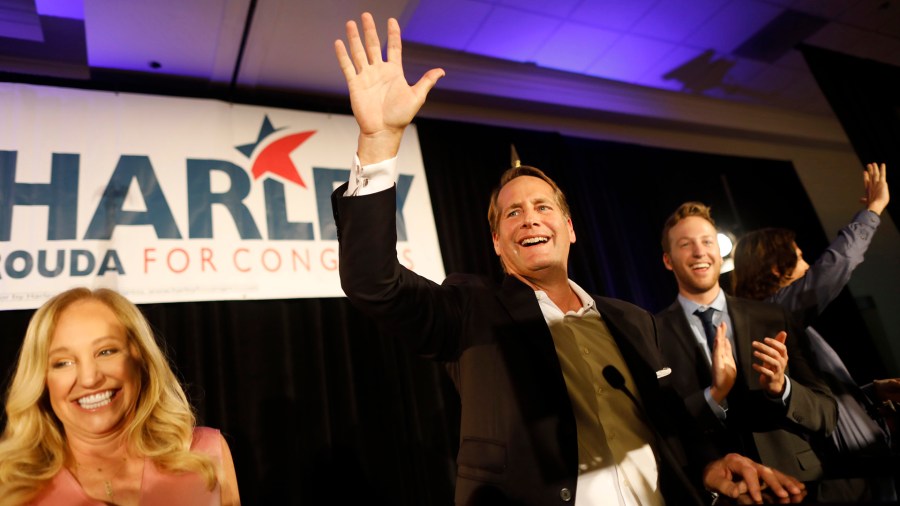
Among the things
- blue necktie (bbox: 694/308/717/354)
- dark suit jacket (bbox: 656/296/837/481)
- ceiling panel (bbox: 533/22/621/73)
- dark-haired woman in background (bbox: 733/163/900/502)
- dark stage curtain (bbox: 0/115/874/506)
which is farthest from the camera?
A: ceiling panel (bbox: 533/22/621/73)

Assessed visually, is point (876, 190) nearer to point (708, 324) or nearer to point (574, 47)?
point (708, 324)

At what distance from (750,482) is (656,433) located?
35 centimetres

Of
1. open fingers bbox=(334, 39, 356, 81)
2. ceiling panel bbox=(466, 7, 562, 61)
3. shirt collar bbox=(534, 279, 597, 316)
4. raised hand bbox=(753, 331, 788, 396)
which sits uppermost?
ceiling panel bbox=(466, 7, 562, 61)

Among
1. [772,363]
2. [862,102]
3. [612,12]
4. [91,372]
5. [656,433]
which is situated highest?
[612,12]

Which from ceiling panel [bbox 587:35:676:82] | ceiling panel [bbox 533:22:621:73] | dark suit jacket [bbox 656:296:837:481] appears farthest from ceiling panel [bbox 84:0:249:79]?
ceiling panel [bbox 587:35:676:82]

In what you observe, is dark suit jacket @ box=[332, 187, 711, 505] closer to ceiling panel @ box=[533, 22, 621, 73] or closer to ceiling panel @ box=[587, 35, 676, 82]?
ceiling panel @ box=[533, 22, 621, 73]

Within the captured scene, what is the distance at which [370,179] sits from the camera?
1173 mm

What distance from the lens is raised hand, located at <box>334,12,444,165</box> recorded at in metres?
1.22

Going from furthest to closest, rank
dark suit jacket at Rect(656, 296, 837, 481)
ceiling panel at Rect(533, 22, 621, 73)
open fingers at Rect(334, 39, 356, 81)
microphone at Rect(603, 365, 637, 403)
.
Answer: ceiling panel at Rect(533, 22, 621, 73), dark suit jacket at Rect(656, 296, 837, 481), microphone at Rect(603, 365, 637, 403), open fingers at Rect(334, 39, 356, 81)

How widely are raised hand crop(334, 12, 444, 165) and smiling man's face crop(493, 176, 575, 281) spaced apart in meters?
0.51

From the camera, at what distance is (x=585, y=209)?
4883 millimetres

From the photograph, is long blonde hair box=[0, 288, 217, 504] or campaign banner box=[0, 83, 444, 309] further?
campaign banner box=[0, 83, 444, 309]

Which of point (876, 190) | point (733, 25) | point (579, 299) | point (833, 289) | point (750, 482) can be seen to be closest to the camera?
point (750, 482)

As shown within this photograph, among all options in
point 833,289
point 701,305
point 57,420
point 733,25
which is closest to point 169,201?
point 57,420
